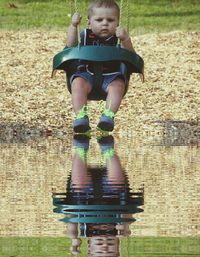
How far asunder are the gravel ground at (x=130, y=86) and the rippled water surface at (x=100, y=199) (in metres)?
1.69

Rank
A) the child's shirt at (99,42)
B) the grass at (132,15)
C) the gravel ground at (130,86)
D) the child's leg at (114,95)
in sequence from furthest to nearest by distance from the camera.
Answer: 1. the grass at (132,15)
2. the gravel ground at (130,86)
3. the child's shirt at (99,42)
4. the child's leg at (114,95)

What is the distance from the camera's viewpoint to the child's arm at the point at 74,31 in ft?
31.1

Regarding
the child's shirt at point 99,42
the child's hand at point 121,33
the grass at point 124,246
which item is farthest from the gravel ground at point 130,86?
the grass at point 124,246

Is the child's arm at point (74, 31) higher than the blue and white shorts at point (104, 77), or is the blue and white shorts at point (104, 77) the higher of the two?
the child's arm at point (74, 31)

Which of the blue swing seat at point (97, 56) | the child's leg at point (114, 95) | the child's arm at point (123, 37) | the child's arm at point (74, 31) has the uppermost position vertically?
the child's arm at point (74, 31)

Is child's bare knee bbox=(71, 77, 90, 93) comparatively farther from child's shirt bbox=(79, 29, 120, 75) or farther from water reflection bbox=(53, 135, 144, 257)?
water reflection bbox=(53, 135, 144, 257)

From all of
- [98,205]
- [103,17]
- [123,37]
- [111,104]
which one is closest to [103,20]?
[103,17]

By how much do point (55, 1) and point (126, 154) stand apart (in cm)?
1099

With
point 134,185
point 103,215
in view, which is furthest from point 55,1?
point 103,215

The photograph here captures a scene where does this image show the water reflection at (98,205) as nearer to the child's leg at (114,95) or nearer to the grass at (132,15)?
the child's leg at (114,95)

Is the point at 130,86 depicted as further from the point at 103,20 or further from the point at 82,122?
the point at 82,122

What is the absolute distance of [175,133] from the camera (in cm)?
1103

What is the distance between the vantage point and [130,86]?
1374 centimetres

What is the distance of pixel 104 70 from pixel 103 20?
448 millimetres
